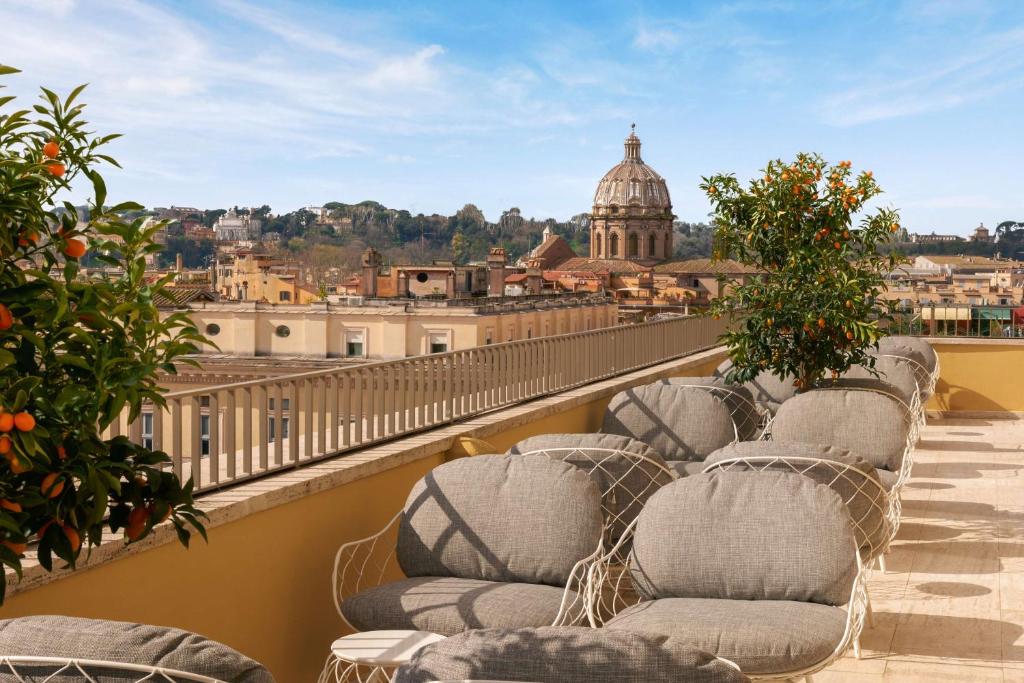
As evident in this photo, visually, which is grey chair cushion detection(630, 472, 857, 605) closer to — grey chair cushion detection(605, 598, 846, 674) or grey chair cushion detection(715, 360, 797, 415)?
grey chair cushion detection(605, 598, 846, 674)

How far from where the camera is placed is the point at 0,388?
2.09m

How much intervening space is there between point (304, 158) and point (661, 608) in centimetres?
10817

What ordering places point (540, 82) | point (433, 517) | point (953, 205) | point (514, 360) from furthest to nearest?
point (540, 82) → point (953, 205) → point (514, 360) → point (433, 517)

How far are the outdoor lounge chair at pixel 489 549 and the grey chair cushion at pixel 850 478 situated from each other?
44.5 inches

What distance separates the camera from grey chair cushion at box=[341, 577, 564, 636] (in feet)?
13.6

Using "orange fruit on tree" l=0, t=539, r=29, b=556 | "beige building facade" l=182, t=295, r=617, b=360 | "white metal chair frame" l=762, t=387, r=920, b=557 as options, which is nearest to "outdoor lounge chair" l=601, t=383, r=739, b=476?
"white metal chair frame" l=762, t=387, r=920, b=557

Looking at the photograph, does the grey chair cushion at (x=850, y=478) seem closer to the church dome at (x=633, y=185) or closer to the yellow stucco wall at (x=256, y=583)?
the yellow stucco wall at (x=256, y=583)

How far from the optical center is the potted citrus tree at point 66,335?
217 cm

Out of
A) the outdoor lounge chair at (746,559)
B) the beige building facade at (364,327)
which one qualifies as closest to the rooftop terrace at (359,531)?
the outdoor lounge chair at (746,559)

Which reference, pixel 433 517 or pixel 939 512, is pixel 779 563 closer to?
pixel 433 517

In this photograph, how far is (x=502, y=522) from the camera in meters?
4.59

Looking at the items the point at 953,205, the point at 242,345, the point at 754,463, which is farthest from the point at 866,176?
the point at 242,345

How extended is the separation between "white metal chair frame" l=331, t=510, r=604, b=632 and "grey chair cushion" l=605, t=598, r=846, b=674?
20cm

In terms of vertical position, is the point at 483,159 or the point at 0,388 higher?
the point at 483,159
